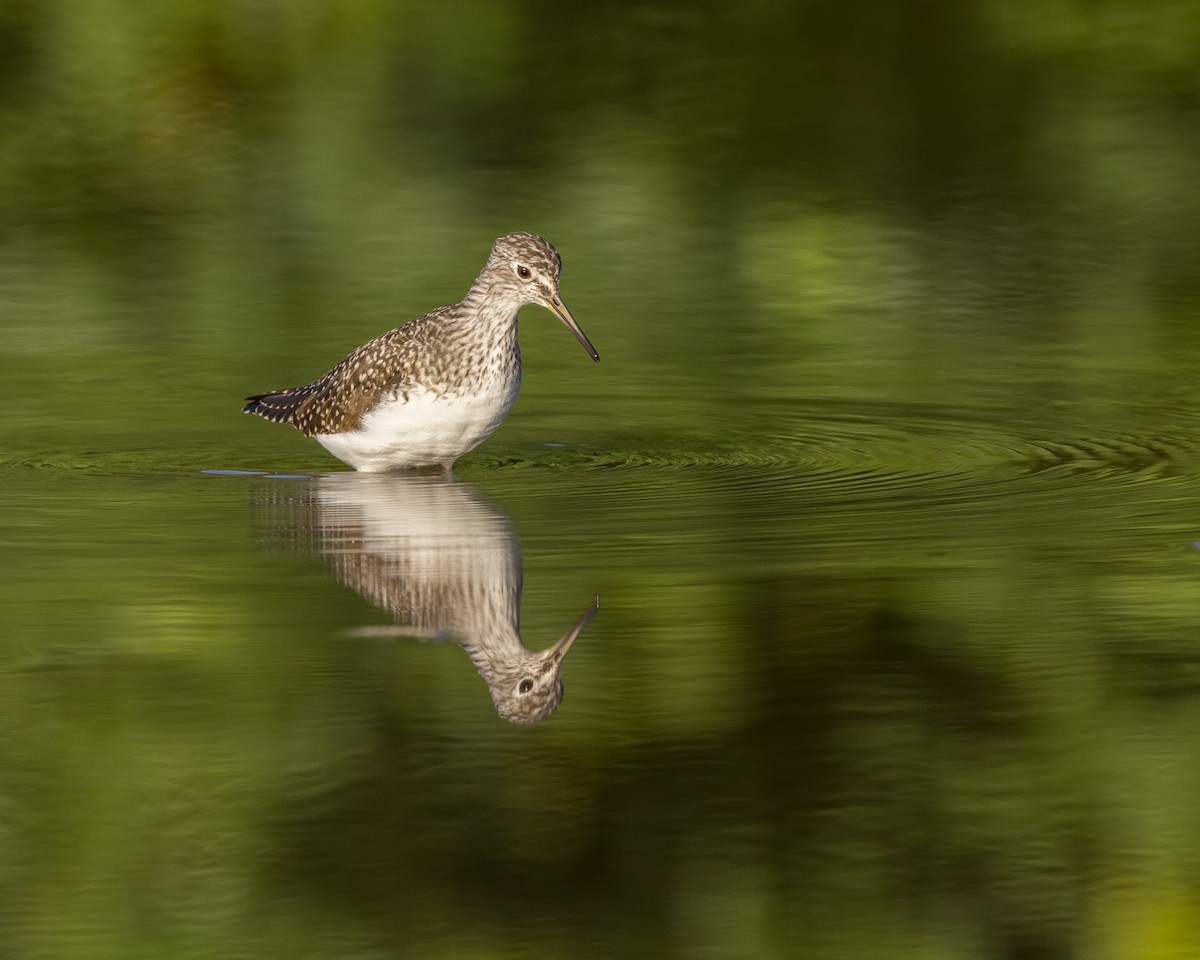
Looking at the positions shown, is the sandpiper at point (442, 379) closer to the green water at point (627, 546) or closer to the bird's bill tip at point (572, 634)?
the green water at point (627, 546)

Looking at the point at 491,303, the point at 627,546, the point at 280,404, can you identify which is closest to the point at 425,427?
the point at 491,303

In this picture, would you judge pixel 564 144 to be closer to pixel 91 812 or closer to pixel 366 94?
pixel 366 94

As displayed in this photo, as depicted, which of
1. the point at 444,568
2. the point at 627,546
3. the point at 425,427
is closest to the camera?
the point at 444,568

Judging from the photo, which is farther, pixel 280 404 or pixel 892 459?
pixel 280 404

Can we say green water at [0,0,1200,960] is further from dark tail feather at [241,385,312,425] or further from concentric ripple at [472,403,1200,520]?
dark tail feather at [241,385,312,425]

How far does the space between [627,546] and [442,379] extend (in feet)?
6.51

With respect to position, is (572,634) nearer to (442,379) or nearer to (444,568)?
(444,568)

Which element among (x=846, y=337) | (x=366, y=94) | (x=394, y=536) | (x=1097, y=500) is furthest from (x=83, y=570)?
(x=366, y=94)

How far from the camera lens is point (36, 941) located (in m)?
6.89

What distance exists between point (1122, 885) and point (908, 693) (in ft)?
5.39

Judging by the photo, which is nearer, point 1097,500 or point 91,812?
point 91,812

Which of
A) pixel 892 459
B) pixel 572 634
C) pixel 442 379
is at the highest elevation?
pixel 442 379

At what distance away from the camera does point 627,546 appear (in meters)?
10.9

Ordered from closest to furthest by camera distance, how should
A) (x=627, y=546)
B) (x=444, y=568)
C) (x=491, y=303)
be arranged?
1. (x=444, y=568)
2. (x=627, y=546)
3. (x=491, y=303)
